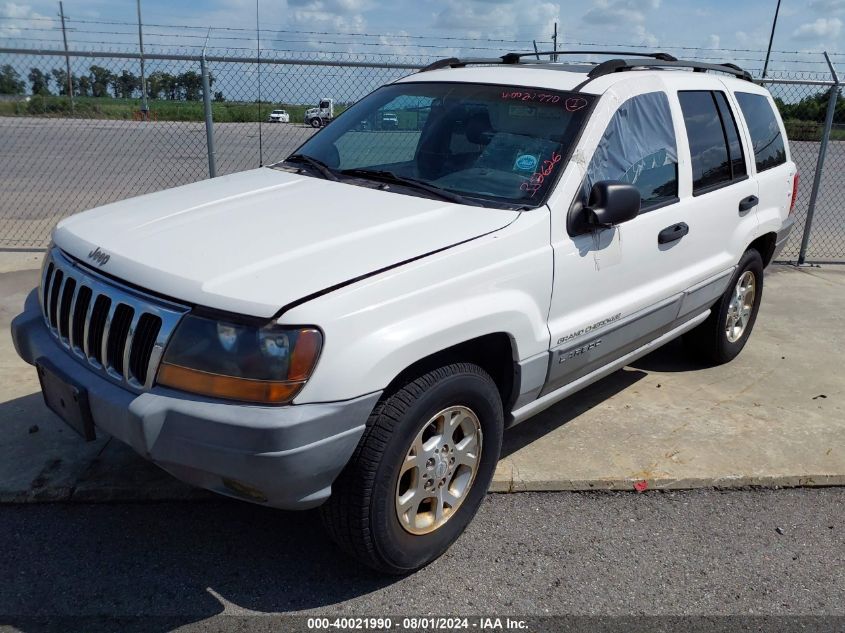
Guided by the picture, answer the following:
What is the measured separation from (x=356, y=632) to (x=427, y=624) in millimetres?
264

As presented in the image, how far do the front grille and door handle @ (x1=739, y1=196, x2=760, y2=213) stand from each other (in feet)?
11.7

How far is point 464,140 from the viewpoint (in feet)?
12.1

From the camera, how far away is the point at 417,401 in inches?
106

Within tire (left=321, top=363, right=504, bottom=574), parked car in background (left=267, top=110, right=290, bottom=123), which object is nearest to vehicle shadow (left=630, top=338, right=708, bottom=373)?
tire (left=321, top=363, right=504, bottom=574)

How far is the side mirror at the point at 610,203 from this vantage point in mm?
3242

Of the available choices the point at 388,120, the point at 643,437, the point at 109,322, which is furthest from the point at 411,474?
the point at 388,120

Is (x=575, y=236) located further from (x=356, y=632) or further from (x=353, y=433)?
(x=356, y=632)

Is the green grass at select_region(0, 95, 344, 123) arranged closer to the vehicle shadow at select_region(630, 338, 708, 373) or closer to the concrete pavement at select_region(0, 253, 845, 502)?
the concrete pavement at select_region(0, 253, 845, 502)

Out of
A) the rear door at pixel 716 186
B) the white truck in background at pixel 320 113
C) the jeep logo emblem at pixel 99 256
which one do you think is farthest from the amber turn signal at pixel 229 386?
the white truck in background at pixel 320 113

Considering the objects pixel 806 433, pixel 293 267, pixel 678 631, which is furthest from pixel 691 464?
pixel 293 267

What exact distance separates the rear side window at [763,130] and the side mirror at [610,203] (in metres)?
2.10

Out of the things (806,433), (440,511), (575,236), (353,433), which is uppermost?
(575,236)

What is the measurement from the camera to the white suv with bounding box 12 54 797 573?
2.45m

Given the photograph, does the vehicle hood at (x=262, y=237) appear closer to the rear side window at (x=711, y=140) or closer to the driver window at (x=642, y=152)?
the driver window at (x=642, y=152)
